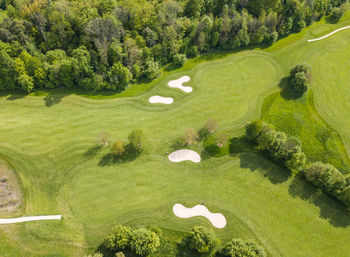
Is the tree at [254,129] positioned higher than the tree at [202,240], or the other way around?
the tree at [254,129]

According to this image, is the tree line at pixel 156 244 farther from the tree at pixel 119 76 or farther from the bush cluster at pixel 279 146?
the tree at pixel 119 76

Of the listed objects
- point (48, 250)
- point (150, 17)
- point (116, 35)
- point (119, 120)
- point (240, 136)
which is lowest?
point (48, 250)

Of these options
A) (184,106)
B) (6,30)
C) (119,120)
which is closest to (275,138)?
(184,106)

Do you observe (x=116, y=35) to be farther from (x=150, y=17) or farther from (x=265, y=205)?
(x=265, y=205)

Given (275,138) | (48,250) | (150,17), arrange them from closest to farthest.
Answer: (48,250) → (275,138) → (150,17)

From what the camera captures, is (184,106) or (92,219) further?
(184,106)

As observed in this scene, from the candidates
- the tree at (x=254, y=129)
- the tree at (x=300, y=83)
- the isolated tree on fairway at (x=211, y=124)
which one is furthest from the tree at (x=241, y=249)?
the tree at (x=300, y=83)
